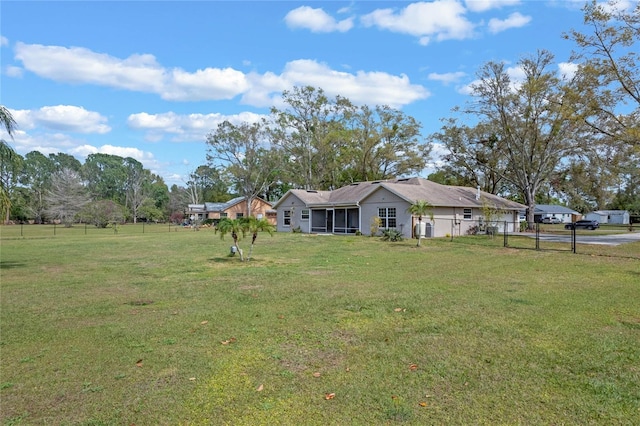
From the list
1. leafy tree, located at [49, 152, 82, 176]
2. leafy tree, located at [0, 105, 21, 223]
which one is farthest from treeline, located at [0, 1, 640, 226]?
leafy tree, located at [49, 152, 82, 176]

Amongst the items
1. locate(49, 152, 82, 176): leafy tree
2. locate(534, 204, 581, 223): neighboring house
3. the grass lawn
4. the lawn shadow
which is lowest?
the grass lawn

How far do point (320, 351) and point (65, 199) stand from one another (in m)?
73.3

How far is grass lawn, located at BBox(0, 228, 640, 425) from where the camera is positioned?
358 centimetres

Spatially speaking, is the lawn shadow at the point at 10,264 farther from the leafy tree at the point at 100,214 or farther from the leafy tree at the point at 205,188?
the leafy tree at the point at 205,188

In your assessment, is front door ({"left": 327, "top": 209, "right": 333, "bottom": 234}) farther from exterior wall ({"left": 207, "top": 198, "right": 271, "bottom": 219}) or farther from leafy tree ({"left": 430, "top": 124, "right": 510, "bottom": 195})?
exterior wall ({"left": 207, "top": 198, "right": 271, "bottom": 219})

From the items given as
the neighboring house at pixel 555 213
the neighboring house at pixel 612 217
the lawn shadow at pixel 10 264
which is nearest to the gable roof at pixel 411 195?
the lawn shadow at pixel 10 264

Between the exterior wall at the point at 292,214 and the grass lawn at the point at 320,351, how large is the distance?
25.4 m

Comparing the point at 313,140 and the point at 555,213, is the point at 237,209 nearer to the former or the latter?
the point at 313,140

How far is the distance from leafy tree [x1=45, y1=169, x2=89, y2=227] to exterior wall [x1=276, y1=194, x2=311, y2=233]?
140 feet

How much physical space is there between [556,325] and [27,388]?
6912mm

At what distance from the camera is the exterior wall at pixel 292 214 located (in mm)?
36031

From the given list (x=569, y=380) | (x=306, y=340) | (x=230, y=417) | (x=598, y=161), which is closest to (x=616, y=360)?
(x=569, y=380)

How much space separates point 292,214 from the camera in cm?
3725

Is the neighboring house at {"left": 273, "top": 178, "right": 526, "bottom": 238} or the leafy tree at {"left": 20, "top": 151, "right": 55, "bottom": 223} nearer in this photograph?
the neighboring house at {"left": 273, "top": 178, "right": 526, "bottom": 238}
